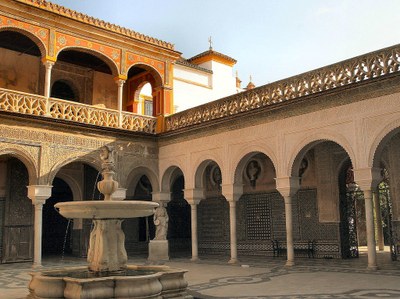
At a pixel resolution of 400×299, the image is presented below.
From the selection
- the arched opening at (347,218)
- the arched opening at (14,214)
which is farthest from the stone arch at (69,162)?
the arched opening at (347,218)

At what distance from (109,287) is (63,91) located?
1026 cm

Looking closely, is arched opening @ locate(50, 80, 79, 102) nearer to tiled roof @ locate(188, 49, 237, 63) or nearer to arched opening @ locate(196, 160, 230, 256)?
arched opening @ locate(196, 160, 230, 256)

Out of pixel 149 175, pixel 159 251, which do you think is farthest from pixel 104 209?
pixel 149 175

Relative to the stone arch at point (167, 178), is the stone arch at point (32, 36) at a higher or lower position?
higher

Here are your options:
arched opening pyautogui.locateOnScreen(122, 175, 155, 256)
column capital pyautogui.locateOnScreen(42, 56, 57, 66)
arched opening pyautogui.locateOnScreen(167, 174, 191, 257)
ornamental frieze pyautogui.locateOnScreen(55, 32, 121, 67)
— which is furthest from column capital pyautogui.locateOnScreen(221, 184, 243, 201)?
column capital pyautogui.locateOnScreen(42, 56, 57, 66)

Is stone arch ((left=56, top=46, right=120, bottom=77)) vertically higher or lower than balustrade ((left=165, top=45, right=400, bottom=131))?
higher

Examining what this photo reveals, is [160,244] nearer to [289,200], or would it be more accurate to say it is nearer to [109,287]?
[289,200]

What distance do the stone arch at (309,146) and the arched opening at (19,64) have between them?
24.9 ft

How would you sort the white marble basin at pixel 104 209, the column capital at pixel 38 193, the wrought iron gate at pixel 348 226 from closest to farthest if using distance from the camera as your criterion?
1. the white marble basin at pixel 104 209
2. the column capital at pixel 38 193
3. the wrought iron gate at pixel 348 226

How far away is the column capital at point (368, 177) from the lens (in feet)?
28.9

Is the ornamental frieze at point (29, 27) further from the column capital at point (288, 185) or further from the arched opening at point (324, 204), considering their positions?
the arched opening at point (324, 204)

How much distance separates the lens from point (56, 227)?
14953 mm

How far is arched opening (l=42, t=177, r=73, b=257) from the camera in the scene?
48.6ft

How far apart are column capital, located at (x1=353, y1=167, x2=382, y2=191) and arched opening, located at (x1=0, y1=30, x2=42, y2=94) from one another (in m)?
9.08
